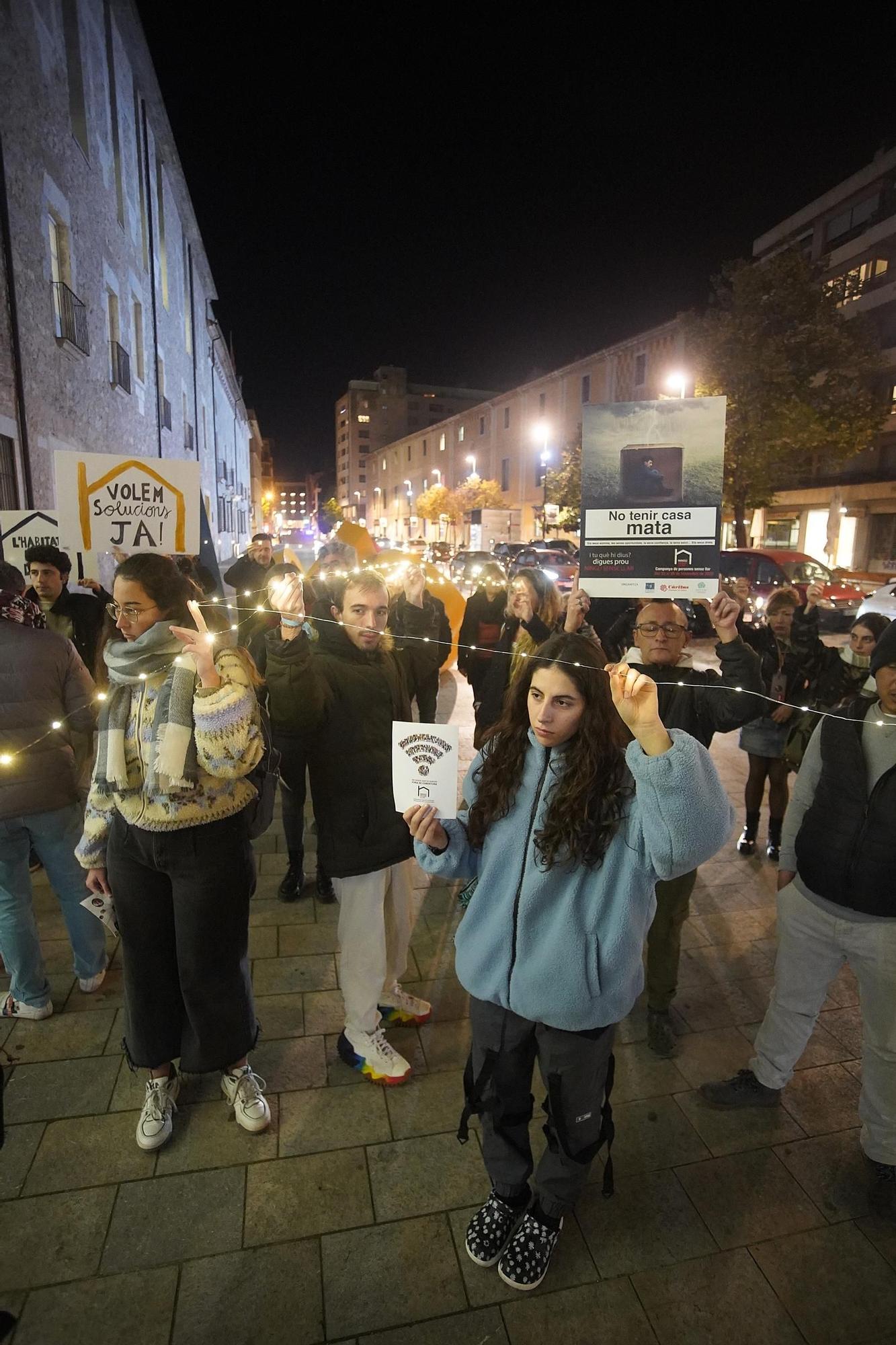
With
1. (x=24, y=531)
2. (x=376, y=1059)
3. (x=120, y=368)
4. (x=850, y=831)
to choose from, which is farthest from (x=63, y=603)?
(x=120, y=368)

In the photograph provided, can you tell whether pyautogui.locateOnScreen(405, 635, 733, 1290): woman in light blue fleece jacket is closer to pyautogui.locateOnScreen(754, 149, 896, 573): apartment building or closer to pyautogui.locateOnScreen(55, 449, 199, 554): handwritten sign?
pyautogui.locateOnScreen(55, 449, 199, 554): handwritten sign

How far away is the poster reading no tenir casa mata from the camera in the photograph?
12.1ft

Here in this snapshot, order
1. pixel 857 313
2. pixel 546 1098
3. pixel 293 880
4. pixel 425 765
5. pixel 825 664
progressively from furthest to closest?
pixel 857 313
pixel 825 664
pixel 293 880
pixel 546 1098
pixel 425 765

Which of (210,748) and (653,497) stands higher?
(653,497)

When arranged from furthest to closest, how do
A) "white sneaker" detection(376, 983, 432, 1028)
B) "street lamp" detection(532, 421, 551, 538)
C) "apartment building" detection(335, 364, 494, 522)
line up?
"apartment building" detection(335, 364, 494, 522) → "street lamp" detection(532, 421, 551, 538) → "white sneaker" detection(376, 983, 432, 1028)

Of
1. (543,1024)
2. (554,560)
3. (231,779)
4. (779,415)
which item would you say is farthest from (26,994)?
(779,415)

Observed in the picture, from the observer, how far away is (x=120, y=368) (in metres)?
12.9

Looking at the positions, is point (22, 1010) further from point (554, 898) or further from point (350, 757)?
point (554, 898)

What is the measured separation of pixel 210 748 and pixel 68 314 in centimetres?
985

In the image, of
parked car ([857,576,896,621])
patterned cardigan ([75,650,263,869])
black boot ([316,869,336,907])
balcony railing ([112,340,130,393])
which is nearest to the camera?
patterned cardigan ([75,650,263,869])

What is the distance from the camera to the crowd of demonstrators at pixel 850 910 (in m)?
2.68

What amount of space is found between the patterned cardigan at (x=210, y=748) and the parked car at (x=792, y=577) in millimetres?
14578

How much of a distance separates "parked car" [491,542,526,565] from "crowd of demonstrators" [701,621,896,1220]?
26.6m

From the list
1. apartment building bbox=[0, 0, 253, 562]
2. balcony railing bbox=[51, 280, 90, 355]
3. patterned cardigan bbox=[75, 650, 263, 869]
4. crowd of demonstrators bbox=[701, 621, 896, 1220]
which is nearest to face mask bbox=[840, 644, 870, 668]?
crowd of demonstrators bbox=[701, 621, 896, 1220]
